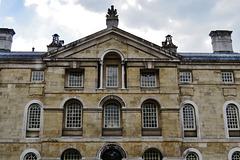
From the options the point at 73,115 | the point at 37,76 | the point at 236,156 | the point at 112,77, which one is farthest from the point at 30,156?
the point at 236,156

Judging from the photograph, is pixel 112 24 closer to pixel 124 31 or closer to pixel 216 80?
pixel 124 31

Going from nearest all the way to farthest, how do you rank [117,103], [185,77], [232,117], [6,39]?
[117,103] < [232,117] < [185,77] < [6,39]

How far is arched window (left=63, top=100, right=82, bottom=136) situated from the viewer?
69.2 ft

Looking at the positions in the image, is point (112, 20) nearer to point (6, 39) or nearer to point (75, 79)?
point (75, 79)

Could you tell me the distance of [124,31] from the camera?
2295cm

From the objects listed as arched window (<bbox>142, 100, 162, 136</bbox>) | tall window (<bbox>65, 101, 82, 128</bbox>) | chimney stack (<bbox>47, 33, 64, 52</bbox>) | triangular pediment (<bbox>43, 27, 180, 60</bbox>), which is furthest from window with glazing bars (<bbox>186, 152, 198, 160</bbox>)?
chimney stack (<bbox>47, 33, 64, 52</bbox>)

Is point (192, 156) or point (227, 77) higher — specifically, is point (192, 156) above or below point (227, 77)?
below

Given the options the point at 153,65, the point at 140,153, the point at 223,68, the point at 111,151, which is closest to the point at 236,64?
the point at 223,68

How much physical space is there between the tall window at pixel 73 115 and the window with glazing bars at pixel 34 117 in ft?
8.03

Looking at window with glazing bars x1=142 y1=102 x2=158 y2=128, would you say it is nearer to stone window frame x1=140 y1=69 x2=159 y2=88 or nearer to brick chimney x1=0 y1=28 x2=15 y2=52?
stone window frame x1=140 y1=69 x2=159 y2=88

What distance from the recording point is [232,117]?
2262 cm

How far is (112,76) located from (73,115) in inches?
183

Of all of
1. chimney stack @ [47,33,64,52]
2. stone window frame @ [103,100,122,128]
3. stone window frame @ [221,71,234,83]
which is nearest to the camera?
stone window frame @ [103,100,122,128]

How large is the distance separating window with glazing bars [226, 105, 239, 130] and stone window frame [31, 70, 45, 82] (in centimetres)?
1642
